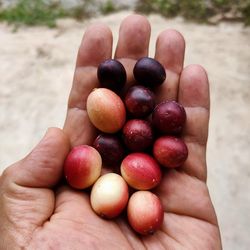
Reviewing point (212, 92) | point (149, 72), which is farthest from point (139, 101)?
point (212, 92)

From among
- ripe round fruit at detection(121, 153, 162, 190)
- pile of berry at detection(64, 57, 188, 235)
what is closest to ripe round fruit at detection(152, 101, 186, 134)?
pile of berry at detection(64, 57, 188, 235)

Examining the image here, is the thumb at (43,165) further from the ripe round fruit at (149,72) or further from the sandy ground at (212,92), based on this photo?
the sandy ground at (212,92)

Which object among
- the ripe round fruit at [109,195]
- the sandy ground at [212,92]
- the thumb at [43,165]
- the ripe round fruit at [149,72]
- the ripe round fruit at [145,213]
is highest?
the ripe round fruit at [149,72]

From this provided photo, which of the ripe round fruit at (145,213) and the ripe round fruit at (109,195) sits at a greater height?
the ripe round fruit at (109,195)

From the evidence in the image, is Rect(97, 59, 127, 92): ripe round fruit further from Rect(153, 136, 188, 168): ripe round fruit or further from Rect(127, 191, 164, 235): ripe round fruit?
Rect(127, 191, 164, 235): ripe round fruit

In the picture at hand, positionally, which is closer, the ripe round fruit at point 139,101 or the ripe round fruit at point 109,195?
the ripe round fruit at point 109,195

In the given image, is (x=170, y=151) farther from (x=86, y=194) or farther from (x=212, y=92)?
(x=212, y=92)

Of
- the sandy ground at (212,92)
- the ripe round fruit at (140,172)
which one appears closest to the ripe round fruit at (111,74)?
the ripe round fruit at (140,172)
